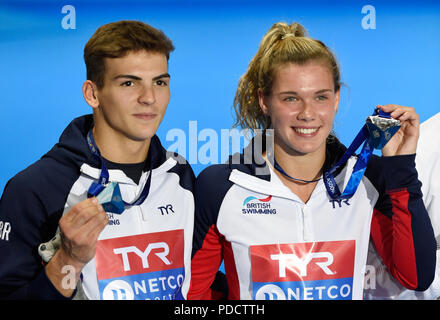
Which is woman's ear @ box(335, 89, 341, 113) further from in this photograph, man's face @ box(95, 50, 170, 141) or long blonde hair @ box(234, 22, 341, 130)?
man's face @ box(95, 50, 170, 141)

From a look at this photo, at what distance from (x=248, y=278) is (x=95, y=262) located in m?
0.59

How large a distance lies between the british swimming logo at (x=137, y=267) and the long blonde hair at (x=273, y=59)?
0.63 m

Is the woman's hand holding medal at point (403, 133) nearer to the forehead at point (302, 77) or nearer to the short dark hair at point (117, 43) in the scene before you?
the forehead at point (302, 77)

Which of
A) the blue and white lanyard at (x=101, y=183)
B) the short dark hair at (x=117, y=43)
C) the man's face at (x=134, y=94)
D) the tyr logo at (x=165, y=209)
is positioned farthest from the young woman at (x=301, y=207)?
the short dark hair at (x=117, y=43)

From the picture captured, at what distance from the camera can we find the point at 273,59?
1987 millimetres

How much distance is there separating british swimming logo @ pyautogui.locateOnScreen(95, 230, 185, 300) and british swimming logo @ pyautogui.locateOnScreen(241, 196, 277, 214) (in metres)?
0.32

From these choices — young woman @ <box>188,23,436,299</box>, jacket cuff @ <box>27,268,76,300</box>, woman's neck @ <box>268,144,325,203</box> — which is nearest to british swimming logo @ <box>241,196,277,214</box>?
young woman @ <box>188,23,436,299</box>

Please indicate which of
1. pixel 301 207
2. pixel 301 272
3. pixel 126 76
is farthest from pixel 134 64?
pixel 301 272

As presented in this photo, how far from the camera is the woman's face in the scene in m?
1.94

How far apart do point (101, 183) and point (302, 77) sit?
851 mm

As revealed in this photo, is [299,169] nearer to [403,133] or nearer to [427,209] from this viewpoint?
[403,133]

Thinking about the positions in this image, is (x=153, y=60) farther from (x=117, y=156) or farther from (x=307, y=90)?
(x=307, y=90)
